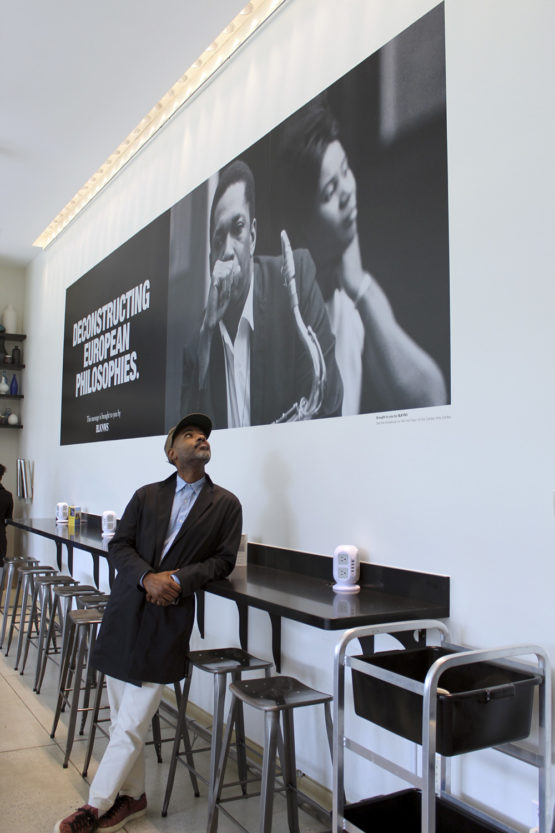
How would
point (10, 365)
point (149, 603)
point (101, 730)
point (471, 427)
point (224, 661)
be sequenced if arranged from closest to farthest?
1. point (471, 427)
2. point (149, 603)
3. point (224, 661)
4. point (101, 730)
5. point (10, 365)

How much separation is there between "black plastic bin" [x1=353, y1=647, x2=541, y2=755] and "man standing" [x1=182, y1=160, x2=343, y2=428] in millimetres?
1180

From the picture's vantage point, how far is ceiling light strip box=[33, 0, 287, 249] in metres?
3.47

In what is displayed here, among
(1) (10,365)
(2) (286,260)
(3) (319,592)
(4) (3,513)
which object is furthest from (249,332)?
(1) (10,365)

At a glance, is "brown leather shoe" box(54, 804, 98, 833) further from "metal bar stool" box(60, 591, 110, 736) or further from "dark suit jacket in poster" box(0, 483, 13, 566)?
"dark suit jacket in poster" box(0, 483, 13, 566)

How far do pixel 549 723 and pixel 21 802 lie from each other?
6.77 ft

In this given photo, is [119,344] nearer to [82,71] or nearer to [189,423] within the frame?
[82,71]

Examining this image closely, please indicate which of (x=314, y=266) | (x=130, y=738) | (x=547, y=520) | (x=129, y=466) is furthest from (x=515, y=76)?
(x=129, y=466)

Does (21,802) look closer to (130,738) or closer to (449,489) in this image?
(130,738)

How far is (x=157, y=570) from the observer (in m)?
2.62

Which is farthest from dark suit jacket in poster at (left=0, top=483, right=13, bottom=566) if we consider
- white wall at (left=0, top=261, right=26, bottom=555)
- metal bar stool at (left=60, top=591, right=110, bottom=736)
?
metal bar stool at (left=60, top=591, right=110, bottom=736)

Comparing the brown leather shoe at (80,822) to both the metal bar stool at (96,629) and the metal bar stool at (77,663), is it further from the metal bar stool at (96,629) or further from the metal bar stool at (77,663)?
the metal bar stool at (96,629)

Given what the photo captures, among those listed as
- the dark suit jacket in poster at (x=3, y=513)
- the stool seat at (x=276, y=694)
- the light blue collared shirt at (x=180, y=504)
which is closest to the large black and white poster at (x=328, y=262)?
the light blue collared shirt at (x=180, y=504)

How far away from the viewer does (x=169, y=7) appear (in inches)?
132

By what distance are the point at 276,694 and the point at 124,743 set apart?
→ 0.64 metres
